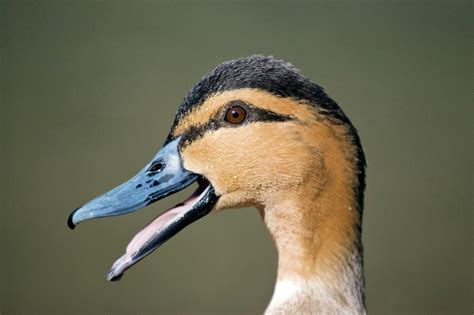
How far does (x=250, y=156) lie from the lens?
230cm

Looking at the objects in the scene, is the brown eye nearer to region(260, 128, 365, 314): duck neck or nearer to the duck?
the duck

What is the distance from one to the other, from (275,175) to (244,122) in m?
0.20

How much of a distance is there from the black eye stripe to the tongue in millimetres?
194

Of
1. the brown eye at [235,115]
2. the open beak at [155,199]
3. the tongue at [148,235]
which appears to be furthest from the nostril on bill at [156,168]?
the brown eye at [235,115]

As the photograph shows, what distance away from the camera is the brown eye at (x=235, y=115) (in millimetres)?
2252

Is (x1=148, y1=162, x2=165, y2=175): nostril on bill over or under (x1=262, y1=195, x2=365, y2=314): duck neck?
over

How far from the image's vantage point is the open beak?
227 cm

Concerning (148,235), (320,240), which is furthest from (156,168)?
(320,240)

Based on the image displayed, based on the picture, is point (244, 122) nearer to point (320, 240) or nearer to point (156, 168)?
point (156, 168)

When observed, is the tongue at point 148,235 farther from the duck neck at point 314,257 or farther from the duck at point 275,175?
the duck neck at point 314,257

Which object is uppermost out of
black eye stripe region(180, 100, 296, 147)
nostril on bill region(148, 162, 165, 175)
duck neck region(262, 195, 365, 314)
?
black eye stripe region(180, 100, 296, 147)

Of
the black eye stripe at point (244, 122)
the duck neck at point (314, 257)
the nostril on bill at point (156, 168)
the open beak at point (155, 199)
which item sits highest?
the black eye stripe at point (244, 122)

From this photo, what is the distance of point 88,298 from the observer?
5.74 metres

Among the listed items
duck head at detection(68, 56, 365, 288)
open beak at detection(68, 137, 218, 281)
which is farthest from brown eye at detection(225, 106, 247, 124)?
open beak at detection(68, 137, 218, 281)
